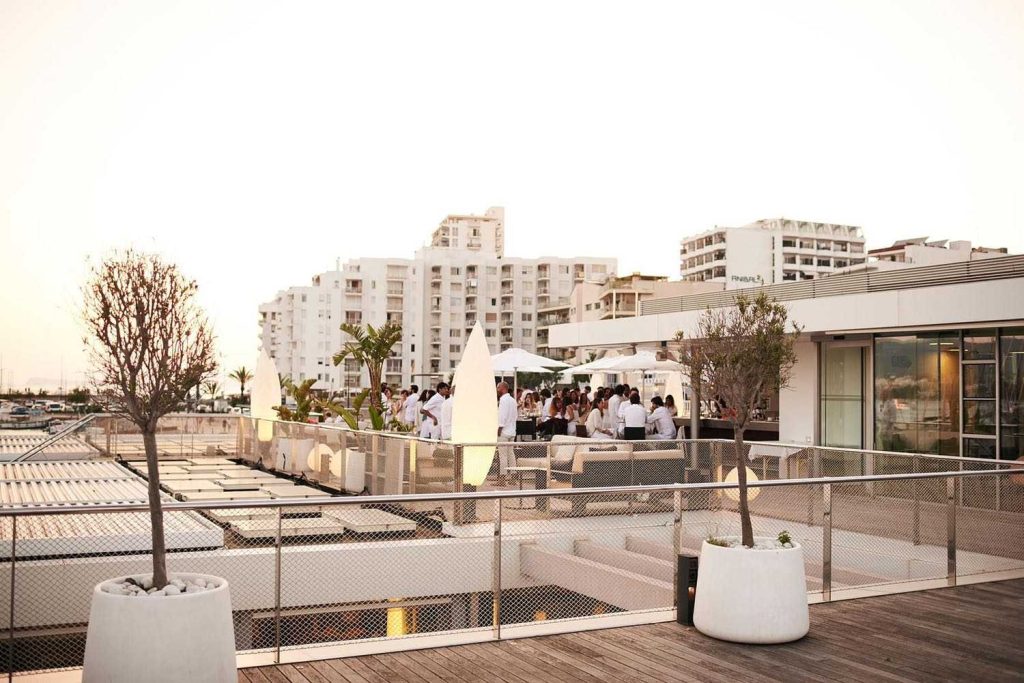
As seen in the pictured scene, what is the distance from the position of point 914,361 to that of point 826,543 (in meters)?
10.1

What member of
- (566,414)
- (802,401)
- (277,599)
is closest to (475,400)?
(566,414)

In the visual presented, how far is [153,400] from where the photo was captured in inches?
218

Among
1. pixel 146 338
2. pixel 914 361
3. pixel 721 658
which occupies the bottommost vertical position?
pixel 721 658

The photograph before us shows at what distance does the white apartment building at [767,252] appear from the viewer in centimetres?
10125

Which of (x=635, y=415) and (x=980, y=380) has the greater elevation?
(x=980, y=380)

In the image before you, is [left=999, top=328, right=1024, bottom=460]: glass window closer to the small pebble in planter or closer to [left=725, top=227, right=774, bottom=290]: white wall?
the small pebble in planter

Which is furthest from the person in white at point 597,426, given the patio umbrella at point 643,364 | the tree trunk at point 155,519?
the tree trunk at point 155,519

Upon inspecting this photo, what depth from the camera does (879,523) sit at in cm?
1033

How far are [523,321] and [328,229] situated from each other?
32.2 m

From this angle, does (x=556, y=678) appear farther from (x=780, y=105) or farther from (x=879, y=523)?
(x=780, y=105)

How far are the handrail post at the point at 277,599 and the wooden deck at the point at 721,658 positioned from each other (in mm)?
196

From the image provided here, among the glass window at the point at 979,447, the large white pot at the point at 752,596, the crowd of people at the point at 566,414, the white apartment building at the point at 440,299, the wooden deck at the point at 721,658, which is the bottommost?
the wooden deck at the point at 721,658

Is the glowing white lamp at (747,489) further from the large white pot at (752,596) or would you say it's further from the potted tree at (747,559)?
the large white pot at (752,596)

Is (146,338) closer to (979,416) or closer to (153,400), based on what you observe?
(153,400)
